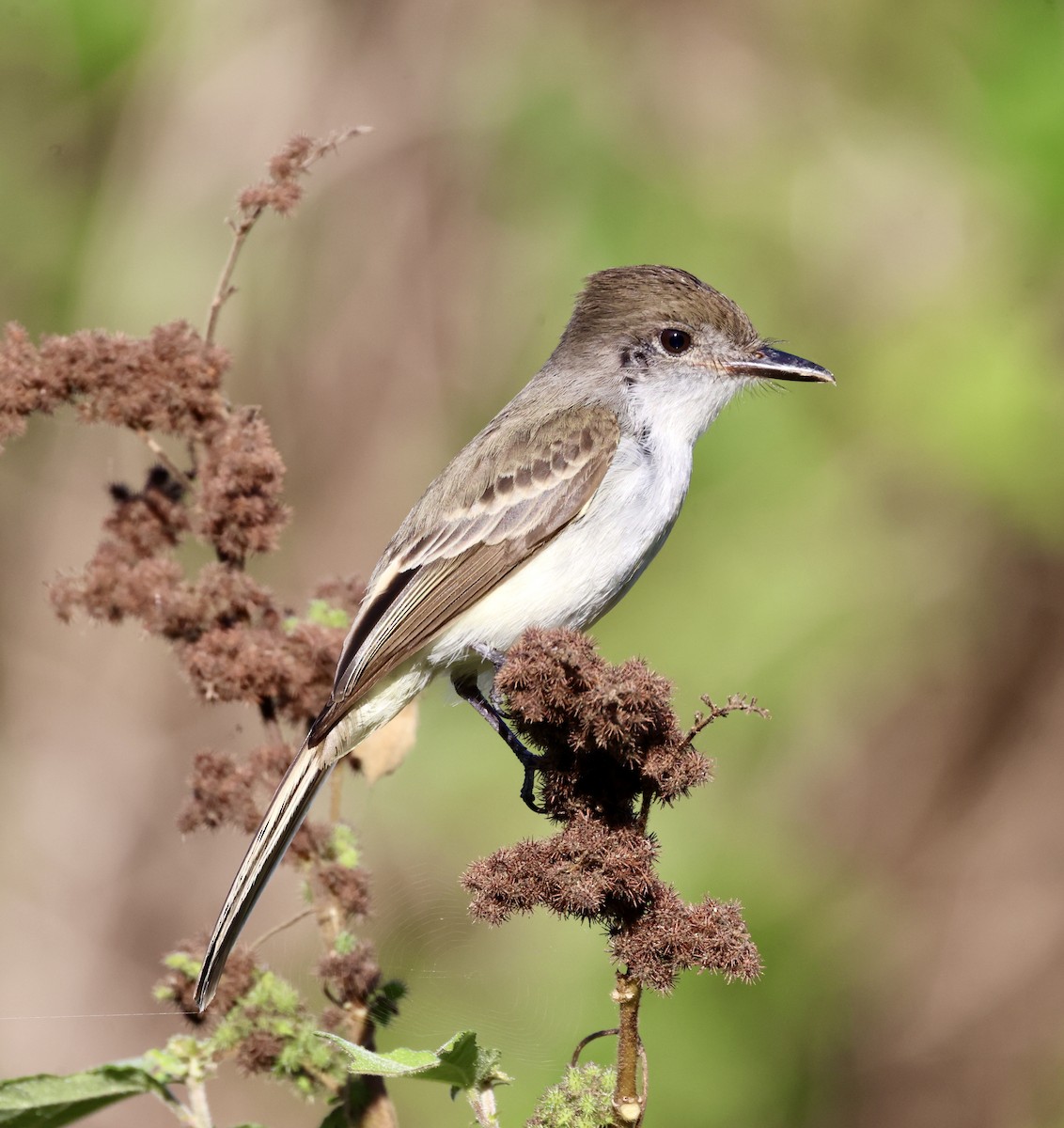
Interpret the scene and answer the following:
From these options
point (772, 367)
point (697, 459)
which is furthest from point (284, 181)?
point (697, 459)

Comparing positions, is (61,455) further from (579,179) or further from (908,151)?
(908,151)

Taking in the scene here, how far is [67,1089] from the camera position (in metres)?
2.41

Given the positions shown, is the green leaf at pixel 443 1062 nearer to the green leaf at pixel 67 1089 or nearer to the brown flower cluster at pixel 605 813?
the brown flower cluster at pixel 605 813

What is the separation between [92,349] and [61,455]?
123 inches

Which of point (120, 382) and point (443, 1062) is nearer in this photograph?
point (443, 1062)

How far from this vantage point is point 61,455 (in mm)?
6059

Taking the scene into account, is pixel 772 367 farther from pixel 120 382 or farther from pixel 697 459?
pixel 120 382

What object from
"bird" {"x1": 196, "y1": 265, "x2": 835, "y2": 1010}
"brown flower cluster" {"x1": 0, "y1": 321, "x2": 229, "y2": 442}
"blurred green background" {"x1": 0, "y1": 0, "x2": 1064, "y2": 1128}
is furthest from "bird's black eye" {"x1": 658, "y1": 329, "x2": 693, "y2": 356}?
"brown flower cluster" {"x1": 0, "y1": 321, "x2": 229, "y2": 442}

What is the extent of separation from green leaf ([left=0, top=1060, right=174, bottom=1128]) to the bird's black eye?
2.76m

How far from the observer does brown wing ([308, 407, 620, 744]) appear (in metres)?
3.85

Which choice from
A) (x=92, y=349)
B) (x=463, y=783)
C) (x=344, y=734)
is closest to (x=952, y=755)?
(x=463, y=783)

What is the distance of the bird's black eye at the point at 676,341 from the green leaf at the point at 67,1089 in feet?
9.06

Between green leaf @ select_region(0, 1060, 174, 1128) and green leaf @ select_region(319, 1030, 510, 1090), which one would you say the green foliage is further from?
green leaf @ select_region(319, 1030, 510, 1090)

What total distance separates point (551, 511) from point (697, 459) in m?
1.35
